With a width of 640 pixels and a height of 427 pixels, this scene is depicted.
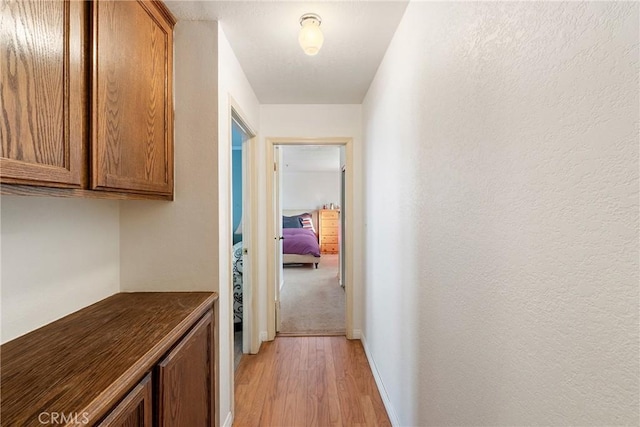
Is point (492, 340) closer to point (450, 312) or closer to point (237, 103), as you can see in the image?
point (450, 312)

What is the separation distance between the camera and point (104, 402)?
27.7 inches

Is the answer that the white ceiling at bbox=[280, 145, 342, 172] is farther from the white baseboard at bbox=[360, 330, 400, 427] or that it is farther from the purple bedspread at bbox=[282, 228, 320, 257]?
the white baseboard at bbox=[360, 330, 400, 427]

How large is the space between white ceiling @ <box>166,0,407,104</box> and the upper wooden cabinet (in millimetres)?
343

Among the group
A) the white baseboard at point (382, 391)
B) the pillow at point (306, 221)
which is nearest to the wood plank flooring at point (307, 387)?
the white baseboard at point (382, 391)

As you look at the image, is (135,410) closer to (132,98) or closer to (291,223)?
(132,98)

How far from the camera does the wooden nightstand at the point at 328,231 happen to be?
8234 mm

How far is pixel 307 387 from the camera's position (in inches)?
83.8

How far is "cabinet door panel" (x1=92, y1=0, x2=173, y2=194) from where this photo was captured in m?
1.02

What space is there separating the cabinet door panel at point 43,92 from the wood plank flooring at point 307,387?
1721mm

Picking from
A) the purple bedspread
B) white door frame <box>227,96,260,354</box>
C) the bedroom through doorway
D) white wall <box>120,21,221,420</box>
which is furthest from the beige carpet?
white wall <box>120,21,221,420</box>

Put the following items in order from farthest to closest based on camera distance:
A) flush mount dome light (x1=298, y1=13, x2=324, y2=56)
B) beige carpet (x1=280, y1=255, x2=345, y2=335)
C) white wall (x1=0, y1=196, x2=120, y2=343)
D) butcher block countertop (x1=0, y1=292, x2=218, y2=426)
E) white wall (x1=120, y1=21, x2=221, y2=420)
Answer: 1. beige carpet (x1=280, y1=255, x2=345, y2=335)
2. white wall (x1=120, y1=21, x2=221, y2=420)
3. flush mount dome light (x1=298, y1=13, x2=324, y2=56)
4. white wall (x1=0, y1=196, x2=120, y2=343)
5. butcher block countertop (x1=0, y1=292, x2=218, y2=426)

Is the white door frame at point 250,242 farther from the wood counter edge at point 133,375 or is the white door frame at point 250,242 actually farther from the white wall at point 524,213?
the white wall at point 524,213

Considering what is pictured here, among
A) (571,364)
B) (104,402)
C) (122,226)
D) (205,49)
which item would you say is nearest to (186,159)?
(122,226)

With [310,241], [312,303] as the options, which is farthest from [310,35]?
[310,241]
